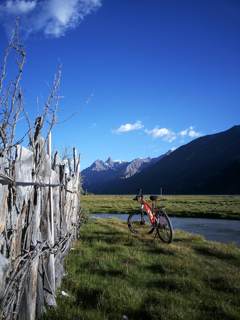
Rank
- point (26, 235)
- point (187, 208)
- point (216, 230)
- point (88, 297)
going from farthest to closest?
point (187, 208) < point (216, 230) < point (88, 297) < point (26, 235)

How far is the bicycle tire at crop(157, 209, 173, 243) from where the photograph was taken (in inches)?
517

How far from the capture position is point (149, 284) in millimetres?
7500

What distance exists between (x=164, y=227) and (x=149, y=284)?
6.01 m

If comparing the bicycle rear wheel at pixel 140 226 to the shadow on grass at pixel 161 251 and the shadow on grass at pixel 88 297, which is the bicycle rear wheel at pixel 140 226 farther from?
the shadow on grass at pixel 88 297

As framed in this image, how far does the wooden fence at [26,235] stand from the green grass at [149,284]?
1.86 ft

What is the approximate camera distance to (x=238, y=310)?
20.0 feet

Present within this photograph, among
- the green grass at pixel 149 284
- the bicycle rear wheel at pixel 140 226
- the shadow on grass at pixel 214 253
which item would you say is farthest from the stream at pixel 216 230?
the green grass at pixel 149 284

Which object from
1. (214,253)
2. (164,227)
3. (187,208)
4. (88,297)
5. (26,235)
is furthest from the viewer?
(187,208)

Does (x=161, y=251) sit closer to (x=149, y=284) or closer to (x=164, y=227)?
(x=164, y=227)

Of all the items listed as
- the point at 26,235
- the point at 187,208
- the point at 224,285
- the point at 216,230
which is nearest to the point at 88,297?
the point at 26,235

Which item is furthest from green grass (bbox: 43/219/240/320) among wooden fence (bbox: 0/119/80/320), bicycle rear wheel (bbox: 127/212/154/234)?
bicycle rear wheel (bbox: 127/212/154/234)

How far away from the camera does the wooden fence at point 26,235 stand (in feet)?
13.4

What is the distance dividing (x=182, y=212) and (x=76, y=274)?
127 ft

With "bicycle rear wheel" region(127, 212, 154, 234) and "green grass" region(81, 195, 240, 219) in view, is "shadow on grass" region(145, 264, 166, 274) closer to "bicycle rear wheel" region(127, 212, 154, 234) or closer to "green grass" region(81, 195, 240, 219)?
"bicycle rear wheel" region(127, 212, 154, 234)
